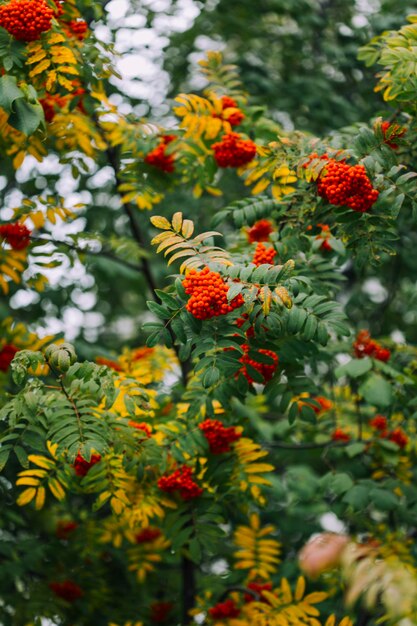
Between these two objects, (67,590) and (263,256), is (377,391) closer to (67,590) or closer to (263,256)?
(263,256)

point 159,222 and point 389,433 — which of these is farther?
point 389,433

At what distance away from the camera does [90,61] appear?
126 inches

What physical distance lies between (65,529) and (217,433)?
1395 millimetres

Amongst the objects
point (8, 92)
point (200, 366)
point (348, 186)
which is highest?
point (8, 92)

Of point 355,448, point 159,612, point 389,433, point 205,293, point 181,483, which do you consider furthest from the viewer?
point 159,612

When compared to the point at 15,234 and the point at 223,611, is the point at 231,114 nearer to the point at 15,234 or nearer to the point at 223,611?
the point at 15,234

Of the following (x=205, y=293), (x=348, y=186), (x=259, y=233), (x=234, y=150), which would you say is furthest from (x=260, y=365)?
(x=234, y=150)

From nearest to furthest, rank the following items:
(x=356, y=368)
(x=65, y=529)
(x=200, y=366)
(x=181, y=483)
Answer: (x=200, y=366)
(x=181, y=483)
(x=356, y=368)
(x=65, y=529)

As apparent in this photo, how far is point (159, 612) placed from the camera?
389 centimetres

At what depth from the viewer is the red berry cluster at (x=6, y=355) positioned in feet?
12.0

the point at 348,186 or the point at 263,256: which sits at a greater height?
the point at 348,186

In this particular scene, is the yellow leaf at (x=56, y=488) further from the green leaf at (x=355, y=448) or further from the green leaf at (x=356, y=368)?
the green leaf at (x=355, y=448)

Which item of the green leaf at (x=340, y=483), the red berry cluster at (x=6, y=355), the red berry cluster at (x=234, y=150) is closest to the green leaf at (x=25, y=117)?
the red berry cluster at (x=234, y=150)

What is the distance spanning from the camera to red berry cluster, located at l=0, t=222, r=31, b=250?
3455 mm
